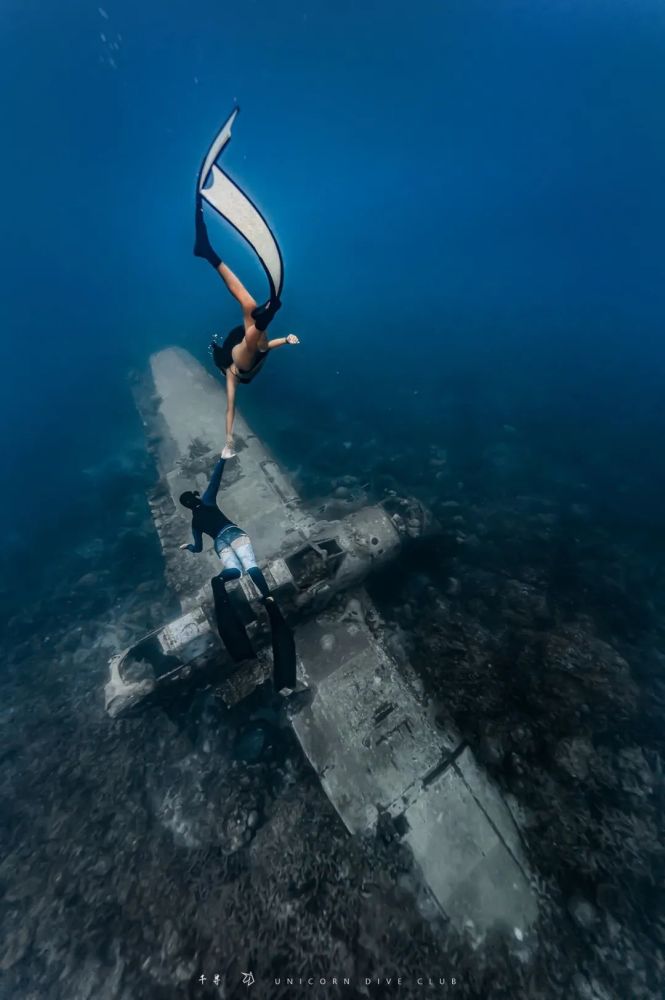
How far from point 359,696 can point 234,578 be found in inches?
96.5

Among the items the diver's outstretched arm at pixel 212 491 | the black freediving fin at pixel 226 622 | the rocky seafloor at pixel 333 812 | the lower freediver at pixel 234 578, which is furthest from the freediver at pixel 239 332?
the rocky seafloor at pixel 333 812

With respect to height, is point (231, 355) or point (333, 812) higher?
point (231, 355)

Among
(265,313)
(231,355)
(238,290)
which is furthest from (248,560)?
(238,290)

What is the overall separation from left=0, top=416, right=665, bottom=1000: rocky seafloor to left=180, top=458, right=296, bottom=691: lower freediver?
1.64 m

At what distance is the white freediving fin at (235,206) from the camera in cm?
298

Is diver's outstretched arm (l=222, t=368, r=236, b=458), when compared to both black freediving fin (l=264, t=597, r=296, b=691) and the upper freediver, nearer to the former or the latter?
the upper freediver

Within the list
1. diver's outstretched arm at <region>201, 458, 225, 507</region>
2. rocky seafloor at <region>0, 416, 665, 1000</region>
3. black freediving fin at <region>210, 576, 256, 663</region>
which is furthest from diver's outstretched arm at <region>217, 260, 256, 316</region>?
rocky seafloor at <region>0, 416, 665, 1000</region>

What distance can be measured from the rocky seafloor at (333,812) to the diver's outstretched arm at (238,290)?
5.58m

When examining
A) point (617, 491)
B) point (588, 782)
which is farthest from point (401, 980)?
point (617, 491)

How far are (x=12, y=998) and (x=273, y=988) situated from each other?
331cm

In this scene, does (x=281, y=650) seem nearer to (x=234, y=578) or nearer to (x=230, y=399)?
(x=234, y=578)

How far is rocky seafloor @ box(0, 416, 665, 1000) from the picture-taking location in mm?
4164

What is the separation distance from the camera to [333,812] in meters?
5.03

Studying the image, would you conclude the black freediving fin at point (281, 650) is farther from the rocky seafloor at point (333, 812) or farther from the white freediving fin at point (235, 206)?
the white freediving fin at point (235, 206)
